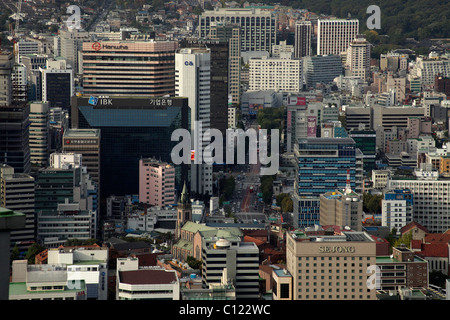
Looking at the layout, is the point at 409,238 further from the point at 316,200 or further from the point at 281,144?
the point at 281,144

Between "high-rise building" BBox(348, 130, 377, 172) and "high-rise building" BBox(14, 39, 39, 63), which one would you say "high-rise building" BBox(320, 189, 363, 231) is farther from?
"high-rise building" BBox(14, 39, 39, 63)

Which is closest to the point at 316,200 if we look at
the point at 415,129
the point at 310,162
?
the point at 310,162

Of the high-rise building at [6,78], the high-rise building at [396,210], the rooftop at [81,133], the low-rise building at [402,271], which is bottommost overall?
the low-rise building at [402,271]

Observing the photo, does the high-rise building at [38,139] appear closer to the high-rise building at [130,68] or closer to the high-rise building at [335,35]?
the high-rise building at [130,68]

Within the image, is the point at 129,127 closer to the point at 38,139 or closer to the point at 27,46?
the point at 38,139

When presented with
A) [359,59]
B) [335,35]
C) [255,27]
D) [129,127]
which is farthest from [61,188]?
[335,35]

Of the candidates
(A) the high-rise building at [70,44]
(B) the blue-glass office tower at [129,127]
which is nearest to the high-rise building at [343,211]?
(B) the blue-glass office tower at [129,127]

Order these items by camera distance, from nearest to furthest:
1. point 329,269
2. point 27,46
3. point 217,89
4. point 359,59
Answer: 1. point 329,269
2. point 217,89
3. point 27,46
4. point 359,59
